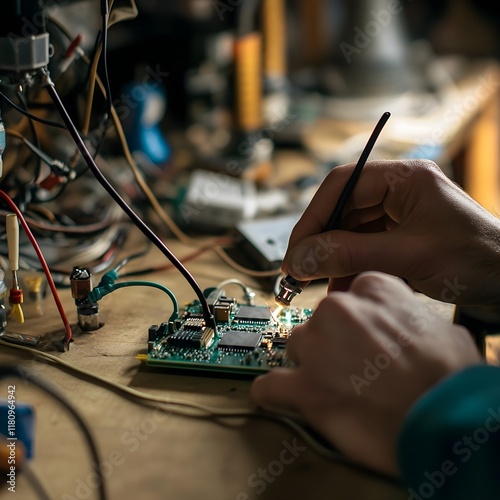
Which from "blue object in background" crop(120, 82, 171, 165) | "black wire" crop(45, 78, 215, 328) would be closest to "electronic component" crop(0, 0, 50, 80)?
"black wire" crop(45, 78, 215, 328)

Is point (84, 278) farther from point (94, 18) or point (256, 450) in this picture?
point (94, 18)

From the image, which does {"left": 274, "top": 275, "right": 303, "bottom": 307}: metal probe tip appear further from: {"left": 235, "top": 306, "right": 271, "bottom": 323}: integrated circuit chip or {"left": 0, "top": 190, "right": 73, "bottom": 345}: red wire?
{"left": 0, "top": 190, "right": 73, "bottom": 345}: red wire

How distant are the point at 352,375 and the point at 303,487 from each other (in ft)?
0.36

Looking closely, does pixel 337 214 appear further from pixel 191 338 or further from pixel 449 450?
pixel 449 450

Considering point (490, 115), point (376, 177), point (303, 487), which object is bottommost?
point (490, 115)

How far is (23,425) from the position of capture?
0.61m

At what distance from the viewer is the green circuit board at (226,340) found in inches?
29.5

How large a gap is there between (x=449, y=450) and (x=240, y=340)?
11.3 inches

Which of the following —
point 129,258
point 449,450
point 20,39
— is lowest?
point 129,258

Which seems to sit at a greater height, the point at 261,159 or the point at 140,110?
the point at 140,110

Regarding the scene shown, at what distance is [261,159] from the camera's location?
1611 millimetres

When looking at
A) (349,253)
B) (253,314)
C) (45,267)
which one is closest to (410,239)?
(349,253)

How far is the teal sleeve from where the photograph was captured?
0.56 m

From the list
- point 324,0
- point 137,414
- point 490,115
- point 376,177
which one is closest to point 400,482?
point 137,414
